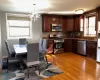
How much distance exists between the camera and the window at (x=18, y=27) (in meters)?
6.39

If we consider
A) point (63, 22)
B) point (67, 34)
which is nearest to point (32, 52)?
point (63, 22)

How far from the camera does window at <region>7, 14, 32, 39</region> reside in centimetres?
639

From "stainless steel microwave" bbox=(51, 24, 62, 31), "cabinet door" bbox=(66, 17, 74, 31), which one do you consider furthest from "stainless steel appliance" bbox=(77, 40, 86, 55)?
"stainless steel microwave" bbox=(51, 24, 62, 31)

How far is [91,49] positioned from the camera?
224 inches

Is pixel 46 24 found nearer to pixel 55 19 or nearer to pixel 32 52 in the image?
pixel 55 19

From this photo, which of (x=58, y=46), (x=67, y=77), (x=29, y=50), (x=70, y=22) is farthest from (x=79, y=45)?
(x=29, y=50)

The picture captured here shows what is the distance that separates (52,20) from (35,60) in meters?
4.19

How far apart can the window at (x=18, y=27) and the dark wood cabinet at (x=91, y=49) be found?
3448mm

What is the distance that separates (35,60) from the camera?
11.6ft

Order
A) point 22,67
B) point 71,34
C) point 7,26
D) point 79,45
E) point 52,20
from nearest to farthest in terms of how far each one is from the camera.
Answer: point 22,67
point 7,26
point 79,45
point 52,20
point 71,34

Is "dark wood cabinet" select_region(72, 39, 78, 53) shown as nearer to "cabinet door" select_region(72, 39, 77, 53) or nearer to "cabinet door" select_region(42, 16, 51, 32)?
"cabinet door" select_region(72, 39, 77, 53)

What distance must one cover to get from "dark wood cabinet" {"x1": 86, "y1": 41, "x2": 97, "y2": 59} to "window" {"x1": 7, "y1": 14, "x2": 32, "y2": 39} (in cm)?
345

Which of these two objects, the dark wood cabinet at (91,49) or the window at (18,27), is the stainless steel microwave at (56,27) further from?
the dark wood cabinet at (91,49)

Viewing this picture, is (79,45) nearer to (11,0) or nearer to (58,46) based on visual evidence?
(58,46)
